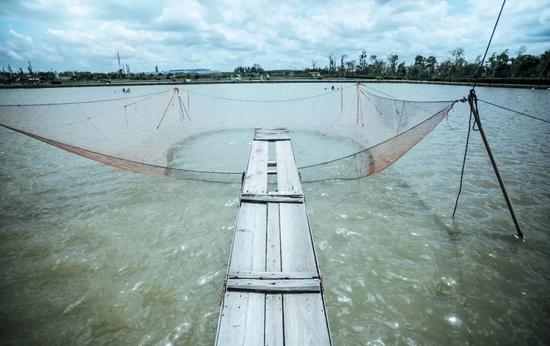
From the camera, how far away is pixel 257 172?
7.62 m

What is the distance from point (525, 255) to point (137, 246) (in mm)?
8678

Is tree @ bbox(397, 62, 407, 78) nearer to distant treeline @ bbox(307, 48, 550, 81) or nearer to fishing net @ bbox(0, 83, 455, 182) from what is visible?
distant treeline @ bbox(307, 48, 550, 81)

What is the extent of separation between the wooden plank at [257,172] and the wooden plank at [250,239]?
80 cm

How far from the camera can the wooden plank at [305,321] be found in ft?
9.42

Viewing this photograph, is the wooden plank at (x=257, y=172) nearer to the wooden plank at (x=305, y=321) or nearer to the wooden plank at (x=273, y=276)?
the wooden plank at (x=273, y=276)

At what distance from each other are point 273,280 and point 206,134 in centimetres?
1526

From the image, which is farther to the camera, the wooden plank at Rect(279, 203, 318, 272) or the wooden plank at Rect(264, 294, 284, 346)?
the wooden plank at Rect(279, 203, 318, 272)

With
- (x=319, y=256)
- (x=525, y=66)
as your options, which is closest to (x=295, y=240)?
(x=319, y=256)

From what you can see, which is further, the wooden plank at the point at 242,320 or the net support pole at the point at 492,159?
the net support pole at the point at 492,159

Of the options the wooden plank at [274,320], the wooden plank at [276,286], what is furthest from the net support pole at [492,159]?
the wooden plank at [274,320]

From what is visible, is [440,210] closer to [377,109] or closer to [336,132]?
[377,109]

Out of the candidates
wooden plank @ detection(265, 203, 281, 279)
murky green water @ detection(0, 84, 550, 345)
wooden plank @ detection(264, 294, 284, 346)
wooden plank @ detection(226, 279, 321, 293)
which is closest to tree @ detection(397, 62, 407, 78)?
murky green water @ detection(0, 84, 550, 345)

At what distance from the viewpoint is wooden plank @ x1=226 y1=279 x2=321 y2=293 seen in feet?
11.3

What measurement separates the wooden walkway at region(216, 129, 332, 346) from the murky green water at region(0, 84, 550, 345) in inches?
51.2
